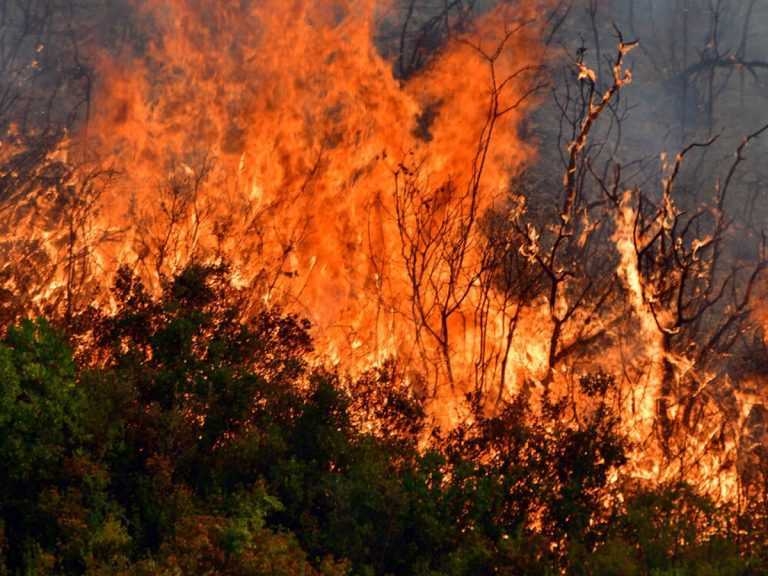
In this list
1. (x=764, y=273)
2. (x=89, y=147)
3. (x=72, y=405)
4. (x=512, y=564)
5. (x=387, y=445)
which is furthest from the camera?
(x=764, y=273)

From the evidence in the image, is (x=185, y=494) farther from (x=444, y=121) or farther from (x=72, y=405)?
(x=444, y=121)

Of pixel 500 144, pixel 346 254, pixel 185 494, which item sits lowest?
pixel 185 494

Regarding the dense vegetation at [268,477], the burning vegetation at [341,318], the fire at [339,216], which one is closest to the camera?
the dense vegetation at [268,477]

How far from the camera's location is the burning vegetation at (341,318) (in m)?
5.18

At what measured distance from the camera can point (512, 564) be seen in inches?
192

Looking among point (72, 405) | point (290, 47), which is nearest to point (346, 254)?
point (290, 47)

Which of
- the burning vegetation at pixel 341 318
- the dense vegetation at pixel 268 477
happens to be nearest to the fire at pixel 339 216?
the burning vegetation at pixel 341 318

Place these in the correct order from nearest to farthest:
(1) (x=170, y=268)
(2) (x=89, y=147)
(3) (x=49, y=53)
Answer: (1) (x=170, y=268), (2) (x=89, y=147), (3) (x=49, y=53)

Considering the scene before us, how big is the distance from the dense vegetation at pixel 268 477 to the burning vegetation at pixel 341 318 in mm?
22

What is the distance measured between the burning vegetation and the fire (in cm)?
4

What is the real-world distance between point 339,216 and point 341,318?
143 cm

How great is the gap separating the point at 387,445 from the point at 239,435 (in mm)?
1071

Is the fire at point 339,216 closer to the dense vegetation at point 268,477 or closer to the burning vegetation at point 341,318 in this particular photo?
the burning vegetation at point 341,318

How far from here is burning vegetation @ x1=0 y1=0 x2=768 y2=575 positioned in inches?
204
